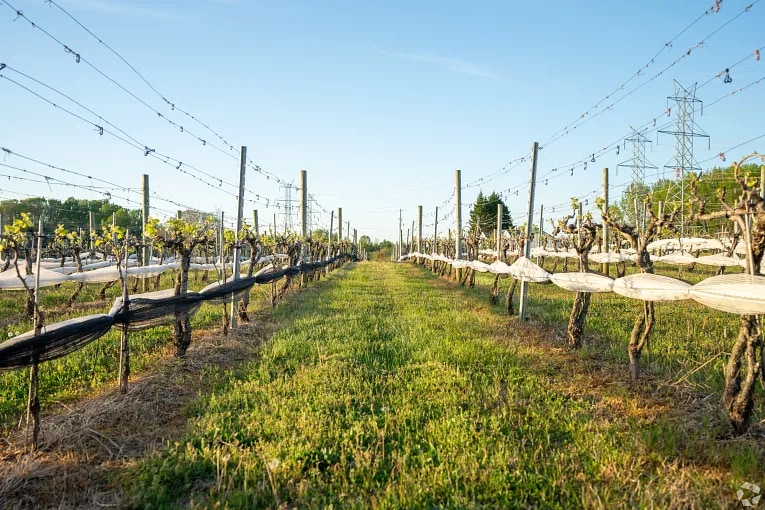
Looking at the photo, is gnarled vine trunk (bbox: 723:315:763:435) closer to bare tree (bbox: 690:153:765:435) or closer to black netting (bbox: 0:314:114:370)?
bare tree (bbox: 690:153:765:435)

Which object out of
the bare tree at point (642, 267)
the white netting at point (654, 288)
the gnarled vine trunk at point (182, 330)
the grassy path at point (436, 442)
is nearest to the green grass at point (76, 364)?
the gnarled vine trunk at point (182, 330)

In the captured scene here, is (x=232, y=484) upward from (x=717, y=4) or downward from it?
downward

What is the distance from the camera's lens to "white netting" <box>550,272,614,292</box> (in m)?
6.56

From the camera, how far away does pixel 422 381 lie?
601 centimetres

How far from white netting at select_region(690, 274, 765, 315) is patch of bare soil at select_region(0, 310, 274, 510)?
5.17 m

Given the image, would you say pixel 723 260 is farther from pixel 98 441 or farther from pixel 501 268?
pixel 98 441

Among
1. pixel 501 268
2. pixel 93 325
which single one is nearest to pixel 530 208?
pixel 501 268

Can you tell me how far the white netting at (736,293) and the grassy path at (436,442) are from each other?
1174 millimetres

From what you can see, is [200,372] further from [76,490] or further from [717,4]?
[717,4]

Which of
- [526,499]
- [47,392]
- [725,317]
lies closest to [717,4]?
[526,499]

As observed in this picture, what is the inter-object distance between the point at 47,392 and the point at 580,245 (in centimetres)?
836

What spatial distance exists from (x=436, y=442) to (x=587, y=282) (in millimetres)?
3845

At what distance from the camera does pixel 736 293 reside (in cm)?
419

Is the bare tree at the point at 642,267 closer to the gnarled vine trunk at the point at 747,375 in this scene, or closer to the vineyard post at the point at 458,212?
the gnarled vine trunk at the point at 747,375
